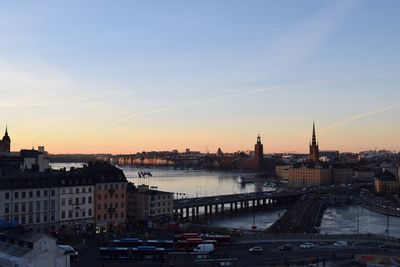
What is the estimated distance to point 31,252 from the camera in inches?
832

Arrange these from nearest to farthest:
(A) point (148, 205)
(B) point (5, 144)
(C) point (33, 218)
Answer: (C) point (33, 218) < (A) point (148, 205) < (B) point (5, 144)

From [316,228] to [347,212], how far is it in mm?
20803

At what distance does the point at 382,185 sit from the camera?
8956cm

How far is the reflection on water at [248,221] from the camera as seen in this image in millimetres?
51750

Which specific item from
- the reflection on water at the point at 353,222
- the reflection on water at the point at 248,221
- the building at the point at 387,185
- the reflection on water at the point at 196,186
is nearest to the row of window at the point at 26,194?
the reflection on water at the point at 248,221

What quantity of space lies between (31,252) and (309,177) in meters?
100

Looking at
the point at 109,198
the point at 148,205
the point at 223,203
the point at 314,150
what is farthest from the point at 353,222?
the point at 314,150

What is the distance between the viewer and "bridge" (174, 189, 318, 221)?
60213 mm

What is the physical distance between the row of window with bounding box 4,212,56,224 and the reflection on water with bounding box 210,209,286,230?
1843 centimetres

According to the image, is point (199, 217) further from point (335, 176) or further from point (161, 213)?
point (335, 176)

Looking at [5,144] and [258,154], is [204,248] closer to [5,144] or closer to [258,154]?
[5,144]

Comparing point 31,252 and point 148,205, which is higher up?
point 31,252

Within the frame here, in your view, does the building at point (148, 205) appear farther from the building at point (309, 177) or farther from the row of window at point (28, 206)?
the building at point (309, 177)

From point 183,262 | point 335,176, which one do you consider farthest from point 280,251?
point 335,176
